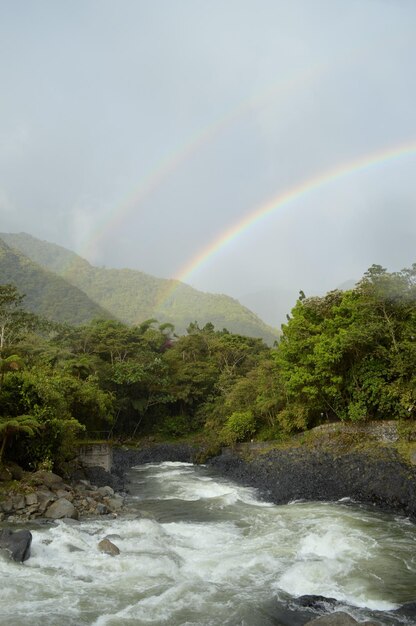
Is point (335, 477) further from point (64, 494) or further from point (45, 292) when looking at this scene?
point (45, 292)

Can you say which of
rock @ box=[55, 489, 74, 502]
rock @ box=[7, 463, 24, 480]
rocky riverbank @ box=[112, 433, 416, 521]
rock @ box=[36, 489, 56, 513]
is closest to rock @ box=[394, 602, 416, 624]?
rocky riverbank @ box=[112, 433, 416, 521]

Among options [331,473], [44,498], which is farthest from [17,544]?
[331,473]

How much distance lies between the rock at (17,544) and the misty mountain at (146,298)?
105166 millimetres

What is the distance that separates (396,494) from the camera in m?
19.0

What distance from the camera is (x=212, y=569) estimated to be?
12523mm

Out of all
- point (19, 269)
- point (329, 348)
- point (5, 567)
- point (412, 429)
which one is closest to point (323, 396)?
point (329, 348)

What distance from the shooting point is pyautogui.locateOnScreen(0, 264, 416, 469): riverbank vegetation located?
21.5m

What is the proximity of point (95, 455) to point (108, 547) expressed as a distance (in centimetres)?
1587

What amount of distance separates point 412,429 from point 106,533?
1619 centimetres

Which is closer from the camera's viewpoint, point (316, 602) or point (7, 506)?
point (316, 602)

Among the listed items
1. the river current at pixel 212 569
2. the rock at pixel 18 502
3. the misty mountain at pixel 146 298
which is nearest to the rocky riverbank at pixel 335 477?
the river current at pixel 212 569

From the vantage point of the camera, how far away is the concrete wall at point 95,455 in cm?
2817

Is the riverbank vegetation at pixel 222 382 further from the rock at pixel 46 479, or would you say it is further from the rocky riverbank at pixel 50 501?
the rocky riverbank at pixel 50 501

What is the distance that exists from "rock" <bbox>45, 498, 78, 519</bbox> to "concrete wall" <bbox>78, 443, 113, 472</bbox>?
11.3 metres
